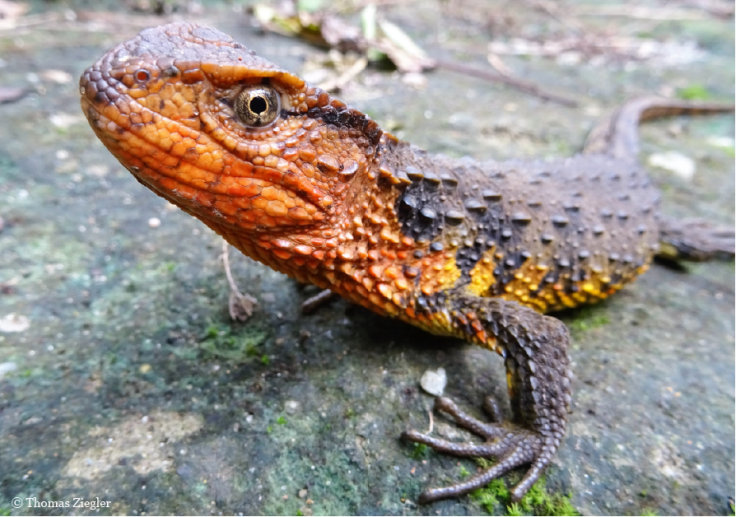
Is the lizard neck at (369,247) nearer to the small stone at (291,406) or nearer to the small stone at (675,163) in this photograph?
the small stone at (291,406)

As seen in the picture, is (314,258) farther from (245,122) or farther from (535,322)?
(535,322)

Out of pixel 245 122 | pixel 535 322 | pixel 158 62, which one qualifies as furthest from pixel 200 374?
pixel 535 322

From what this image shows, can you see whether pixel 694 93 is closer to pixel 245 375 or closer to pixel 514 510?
pixel 514 510

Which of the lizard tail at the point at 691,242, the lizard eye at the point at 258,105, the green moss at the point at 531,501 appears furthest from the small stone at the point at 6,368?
the lizard tail at the point at 691,242

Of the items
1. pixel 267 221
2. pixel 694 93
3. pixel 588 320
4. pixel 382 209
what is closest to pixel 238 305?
pixel 267 221

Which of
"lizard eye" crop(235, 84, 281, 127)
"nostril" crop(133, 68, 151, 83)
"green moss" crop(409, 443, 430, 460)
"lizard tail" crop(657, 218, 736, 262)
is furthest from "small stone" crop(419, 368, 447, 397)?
"lizard tail" crop(657, 218, 736, 262)
